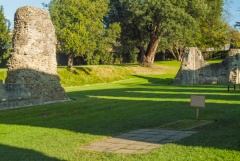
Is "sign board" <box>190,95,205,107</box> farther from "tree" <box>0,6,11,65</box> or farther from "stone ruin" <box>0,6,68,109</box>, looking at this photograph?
"tree" <box>0,6,11,65</box>

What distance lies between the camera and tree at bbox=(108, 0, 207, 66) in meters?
43.4

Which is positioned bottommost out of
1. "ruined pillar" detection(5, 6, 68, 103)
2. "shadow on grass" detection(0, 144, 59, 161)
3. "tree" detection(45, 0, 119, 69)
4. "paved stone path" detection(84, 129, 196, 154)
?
"shadow on grass" detection(0, 144, 59, 161)

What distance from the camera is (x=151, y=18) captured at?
148 ft

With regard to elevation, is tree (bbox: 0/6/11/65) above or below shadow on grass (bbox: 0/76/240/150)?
above

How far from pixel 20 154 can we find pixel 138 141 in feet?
8.93

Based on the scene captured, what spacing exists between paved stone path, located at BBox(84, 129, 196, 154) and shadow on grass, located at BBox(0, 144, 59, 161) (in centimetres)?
114

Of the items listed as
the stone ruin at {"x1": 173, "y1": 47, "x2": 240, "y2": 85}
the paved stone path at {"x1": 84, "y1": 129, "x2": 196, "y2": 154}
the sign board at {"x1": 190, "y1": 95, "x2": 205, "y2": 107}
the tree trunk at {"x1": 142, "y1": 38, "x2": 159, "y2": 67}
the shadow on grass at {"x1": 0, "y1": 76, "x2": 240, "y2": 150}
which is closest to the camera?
the paved stone path at {"x1": 84, "y1": 129, "x2": 196, "y2": 154}

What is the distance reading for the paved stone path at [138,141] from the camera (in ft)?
26.1

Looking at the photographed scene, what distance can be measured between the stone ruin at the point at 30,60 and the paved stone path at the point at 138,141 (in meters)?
8.69

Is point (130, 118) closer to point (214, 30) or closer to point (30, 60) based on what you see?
point (30, 60)

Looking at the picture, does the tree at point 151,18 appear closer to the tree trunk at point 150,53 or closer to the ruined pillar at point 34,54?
the tree trunk at point 150,53

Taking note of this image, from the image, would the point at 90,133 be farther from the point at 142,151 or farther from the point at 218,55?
the point at 218,55

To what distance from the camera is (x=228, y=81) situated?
34.2 meters

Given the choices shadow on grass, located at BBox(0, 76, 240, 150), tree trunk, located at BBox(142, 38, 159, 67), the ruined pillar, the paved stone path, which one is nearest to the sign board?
shadow on grass, located at BBox(0, 76, 240, 150)
